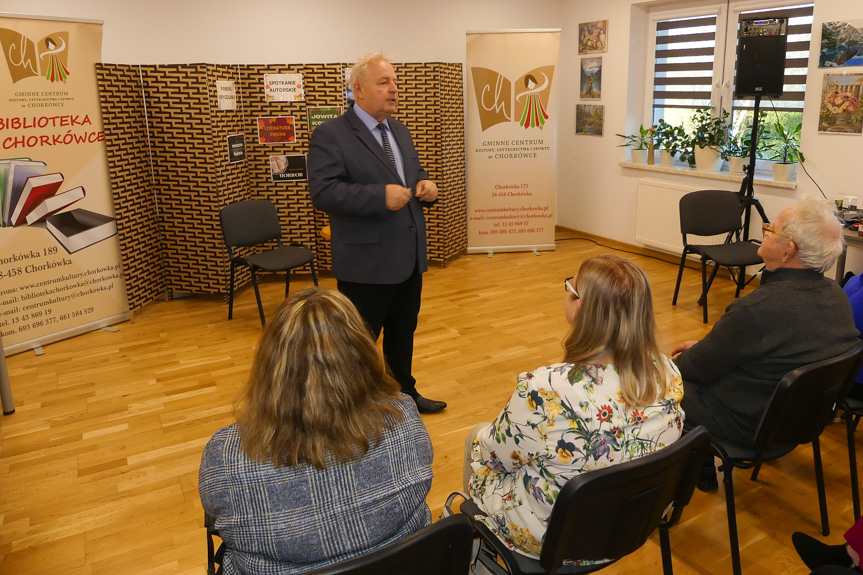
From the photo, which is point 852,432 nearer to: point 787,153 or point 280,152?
point 787,153

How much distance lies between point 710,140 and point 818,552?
4.46 m

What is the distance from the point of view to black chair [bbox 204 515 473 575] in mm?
1149

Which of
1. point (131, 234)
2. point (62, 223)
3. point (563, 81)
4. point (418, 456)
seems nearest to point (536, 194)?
point (563, 81)

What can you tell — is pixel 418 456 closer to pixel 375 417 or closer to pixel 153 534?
pixel 375 417

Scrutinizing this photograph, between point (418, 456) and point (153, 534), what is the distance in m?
1.68

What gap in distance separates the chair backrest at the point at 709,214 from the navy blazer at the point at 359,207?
2.75 meters

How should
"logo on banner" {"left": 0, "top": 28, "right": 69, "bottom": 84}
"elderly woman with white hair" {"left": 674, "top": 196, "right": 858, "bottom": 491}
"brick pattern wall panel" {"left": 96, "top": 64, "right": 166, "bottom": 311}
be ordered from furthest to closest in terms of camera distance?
1. "brick pattern wall panel" {"left": 96, "top": 64, "right": 166, "bottom": 311}
2. "logo on banner" {"left": 0, "top": 28, "right": 69, "bottom": 84}
3. "elderly woman with white hair" {"left": 674, "top": 196, "right": 858, "bottom": 491}

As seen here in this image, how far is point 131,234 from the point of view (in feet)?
16.1

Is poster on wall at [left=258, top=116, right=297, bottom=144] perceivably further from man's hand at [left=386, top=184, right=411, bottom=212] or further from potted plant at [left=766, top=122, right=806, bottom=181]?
potted plant at [left=766, top=122, right=806, bottom=181]

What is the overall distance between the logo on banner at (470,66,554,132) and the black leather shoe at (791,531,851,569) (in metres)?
4.94

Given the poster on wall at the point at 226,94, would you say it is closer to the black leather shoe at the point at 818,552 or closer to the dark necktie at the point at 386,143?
the dark necktie at the point at 386,143

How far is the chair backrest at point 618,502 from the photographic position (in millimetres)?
1424

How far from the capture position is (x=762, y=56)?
4.80m

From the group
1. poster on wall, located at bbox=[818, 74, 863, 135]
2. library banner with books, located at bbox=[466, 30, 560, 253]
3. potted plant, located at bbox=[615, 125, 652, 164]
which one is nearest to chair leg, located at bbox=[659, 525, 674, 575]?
poster on wall, located at bbox=[818, 74, 863, 135]
